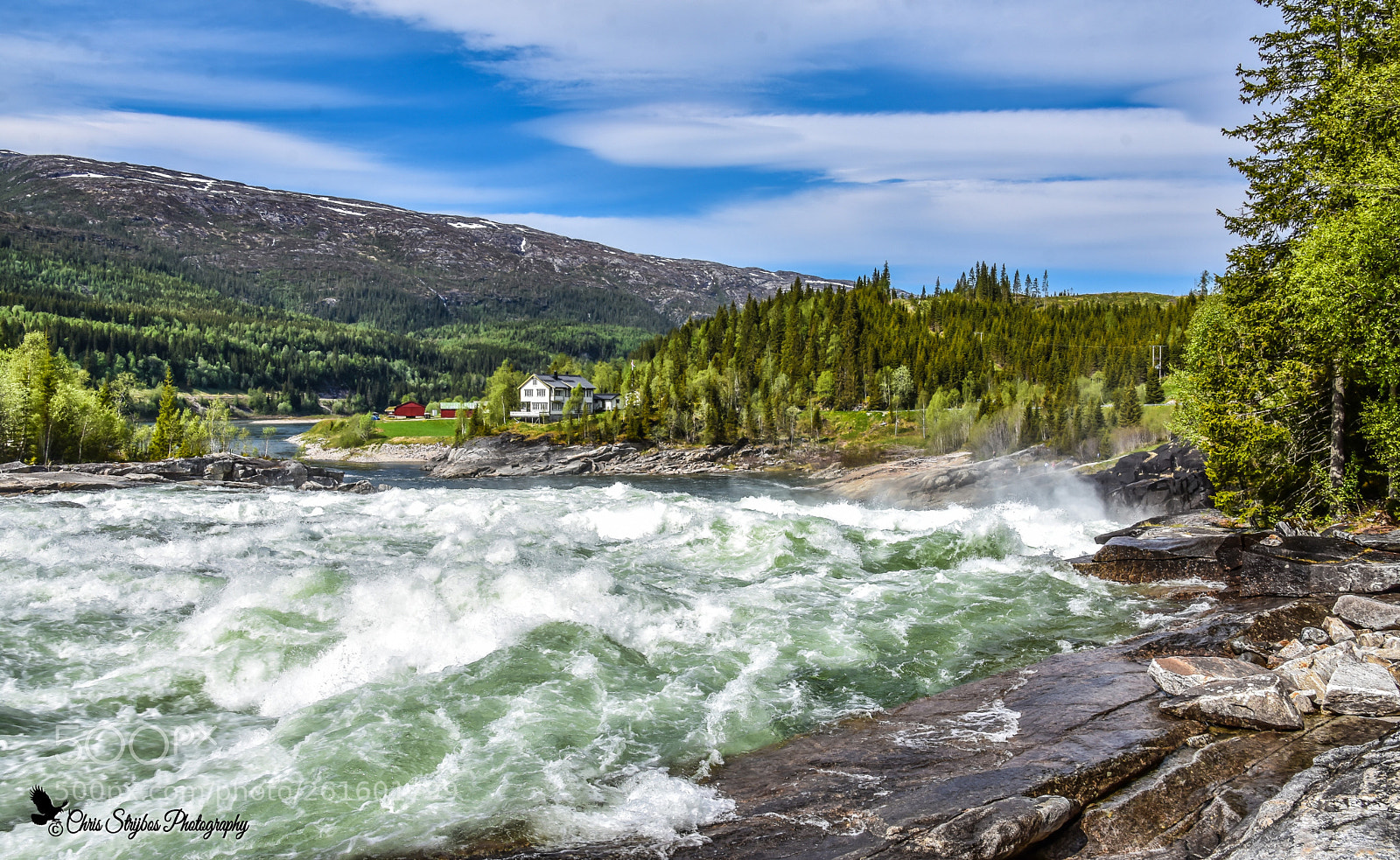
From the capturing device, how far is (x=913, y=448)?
105 m

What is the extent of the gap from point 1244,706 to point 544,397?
14399cm

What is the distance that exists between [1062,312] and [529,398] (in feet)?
422

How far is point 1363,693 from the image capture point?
898cm

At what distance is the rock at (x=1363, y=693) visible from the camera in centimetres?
890

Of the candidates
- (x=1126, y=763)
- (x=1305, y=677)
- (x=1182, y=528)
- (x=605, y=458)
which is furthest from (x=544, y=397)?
(x=1126, y=763)

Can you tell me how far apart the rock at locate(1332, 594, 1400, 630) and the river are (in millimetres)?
3062

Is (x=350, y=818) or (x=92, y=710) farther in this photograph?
(x=92, y=710)

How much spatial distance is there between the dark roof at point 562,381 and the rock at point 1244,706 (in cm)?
13852

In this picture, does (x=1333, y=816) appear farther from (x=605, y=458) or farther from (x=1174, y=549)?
(x=605, y=458)

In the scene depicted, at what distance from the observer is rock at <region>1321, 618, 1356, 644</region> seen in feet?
39.1

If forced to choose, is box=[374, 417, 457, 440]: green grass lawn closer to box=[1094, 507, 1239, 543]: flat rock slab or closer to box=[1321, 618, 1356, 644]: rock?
box=[1094, 507, 1239, 543]: flat rock slab

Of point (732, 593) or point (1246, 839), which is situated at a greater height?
point (1246, 839)

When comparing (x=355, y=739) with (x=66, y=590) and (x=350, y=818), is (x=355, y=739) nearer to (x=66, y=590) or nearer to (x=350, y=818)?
(x=350, y=818)

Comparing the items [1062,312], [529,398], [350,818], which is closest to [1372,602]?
[350,818]
